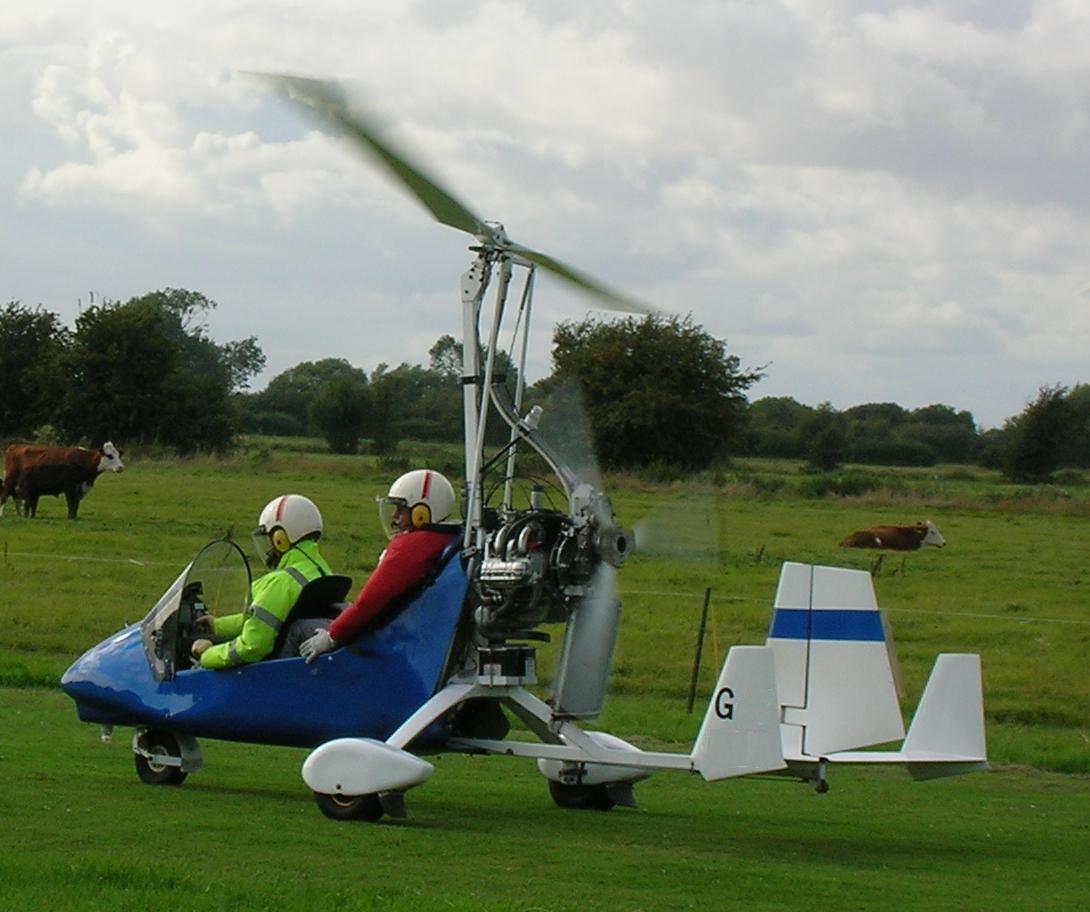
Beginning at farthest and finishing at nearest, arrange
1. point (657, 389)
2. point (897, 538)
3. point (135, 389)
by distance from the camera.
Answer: point (135, 389)
point (657, 389)
point (897, 538)

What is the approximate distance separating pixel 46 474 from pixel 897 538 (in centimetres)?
1820

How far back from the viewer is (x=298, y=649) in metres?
11.2

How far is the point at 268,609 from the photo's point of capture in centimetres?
1108

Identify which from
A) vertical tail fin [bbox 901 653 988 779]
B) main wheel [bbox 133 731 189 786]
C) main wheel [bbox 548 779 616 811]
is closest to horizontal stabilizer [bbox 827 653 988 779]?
vertical tail fin [bbox 901 653 988 779]

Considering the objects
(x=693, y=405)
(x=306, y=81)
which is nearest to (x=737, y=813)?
(x=306, y=81)

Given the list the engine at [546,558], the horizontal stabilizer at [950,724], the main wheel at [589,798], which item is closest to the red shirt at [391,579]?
the engine at [546,558]

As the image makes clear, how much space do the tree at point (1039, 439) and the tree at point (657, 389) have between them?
65.0 feet

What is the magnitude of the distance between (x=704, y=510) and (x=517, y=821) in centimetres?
217

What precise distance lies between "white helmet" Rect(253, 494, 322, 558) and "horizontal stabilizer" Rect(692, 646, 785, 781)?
306 cm

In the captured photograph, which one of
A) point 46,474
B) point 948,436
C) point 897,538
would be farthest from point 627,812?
point 948,436

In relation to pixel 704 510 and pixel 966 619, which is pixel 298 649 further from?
pixel 966 619

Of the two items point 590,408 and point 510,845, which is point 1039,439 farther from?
point 510,845

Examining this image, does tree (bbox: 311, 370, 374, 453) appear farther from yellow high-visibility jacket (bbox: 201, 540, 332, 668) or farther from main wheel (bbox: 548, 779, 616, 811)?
main wheel (bbox: 548, 779, 616, 811)

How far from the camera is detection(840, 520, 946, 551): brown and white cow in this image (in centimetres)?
3675
